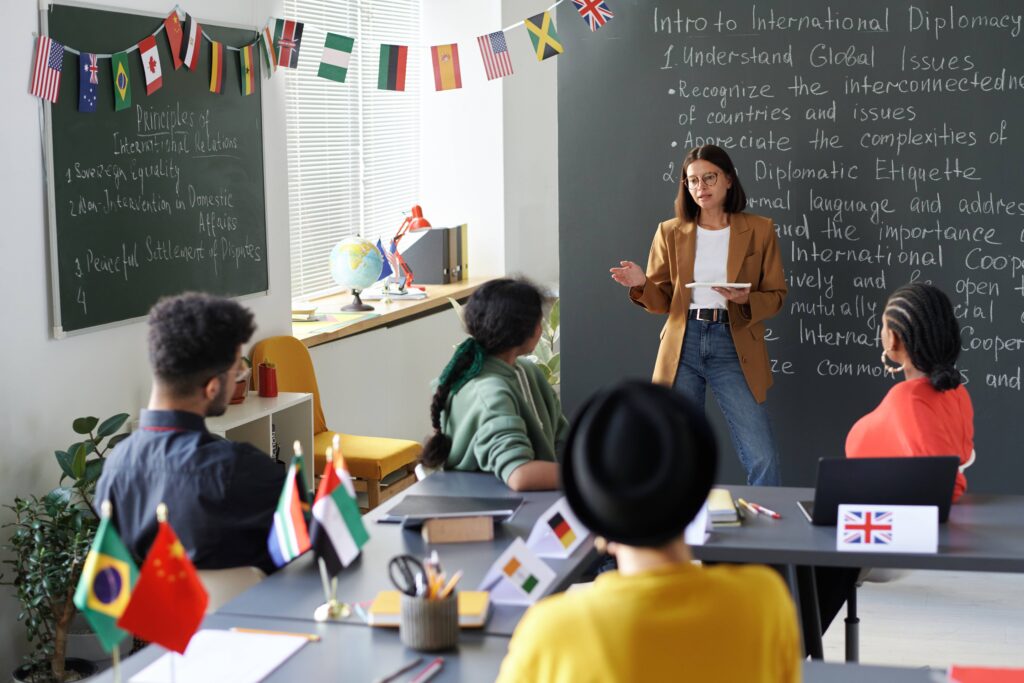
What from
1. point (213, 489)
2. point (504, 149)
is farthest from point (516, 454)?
point (504, 149)

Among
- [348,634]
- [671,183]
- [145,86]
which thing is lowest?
[348,634]

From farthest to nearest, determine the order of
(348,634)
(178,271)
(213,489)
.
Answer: (178,271), (213,489), (348,634)

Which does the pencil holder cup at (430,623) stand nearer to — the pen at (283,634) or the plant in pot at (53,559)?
the pen at (283,634)

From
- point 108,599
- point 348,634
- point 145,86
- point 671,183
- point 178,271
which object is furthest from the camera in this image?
point 671,183

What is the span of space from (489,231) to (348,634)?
4.62m

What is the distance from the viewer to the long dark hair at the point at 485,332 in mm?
2971

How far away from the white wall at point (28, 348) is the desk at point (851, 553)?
202 cm

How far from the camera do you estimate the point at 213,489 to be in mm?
2254

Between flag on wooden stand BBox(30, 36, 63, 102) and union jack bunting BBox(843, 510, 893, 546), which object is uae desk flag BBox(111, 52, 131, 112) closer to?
flag on wooden stand BBox(30, 36, 63, 102)

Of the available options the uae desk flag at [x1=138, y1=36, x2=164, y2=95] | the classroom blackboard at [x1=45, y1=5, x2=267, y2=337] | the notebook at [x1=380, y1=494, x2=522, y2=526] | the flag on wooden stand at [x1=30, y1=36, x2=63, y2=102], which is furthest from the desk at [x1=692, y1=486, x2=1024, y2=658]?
the uae desk flag at [x1=138, y1=36, x2=164, y2=95]

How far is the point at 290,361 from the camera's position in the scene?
4637 mm

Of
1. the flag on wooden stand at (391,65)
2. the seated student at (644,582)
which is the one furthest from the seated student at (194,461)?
the flag on wooden stand at (391,65)

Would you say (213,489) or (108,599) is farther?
(213,489)

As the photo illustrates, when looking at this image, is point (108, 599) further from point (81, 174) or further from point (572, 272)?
point (572, 272)
